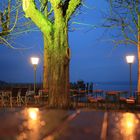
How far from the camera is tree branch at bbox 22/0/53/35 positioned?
13102 mm

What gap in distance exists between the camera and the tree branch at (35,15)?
13102mm

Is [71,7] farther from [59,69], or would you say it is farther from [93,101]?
[93,101]

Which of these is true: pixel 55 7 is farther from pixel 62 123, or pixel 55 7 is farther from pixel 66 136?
pixel 66 136

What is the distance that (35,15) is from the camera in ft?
43.5

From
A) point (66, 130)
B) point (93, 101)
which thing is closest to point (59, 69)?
point (93, 101)

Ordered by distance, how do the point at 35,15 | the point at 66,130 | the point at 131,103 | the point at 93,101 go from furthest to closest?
the point at 93,101, the point at 131,103, the point at 35,15, the point at 66,130

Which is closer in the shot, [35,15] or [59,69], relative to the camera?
[35,15]

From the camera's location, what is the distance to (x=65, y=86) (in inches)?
543

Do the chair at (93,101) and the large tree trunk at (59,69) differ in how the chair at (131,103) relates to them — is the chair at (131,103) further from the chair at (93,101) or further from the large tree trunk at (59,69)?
the large tree trunk at (59,69)

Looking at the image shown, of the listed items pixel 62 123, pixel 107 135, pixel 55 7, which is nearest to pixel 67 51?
pixel 55 7

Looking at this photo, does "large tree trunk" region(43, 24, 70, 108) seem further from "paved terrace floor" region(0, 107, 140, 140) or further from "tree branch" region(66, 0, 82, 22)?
"paved terrace floor" region(0, 107, 140, 140)

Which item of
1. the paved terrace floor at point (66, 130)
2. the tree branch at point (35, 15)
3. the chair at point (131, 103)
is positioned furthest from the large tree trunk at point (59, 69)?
the paved terrace floor at point (66, 130)

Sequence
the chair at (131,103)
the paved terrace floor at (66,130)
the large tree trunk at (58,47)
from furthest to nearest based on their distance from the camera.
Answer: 1. the chair at (131,103)
2. the large tree trunk at (58,47)
3. the paved terrace floor at (66,130)

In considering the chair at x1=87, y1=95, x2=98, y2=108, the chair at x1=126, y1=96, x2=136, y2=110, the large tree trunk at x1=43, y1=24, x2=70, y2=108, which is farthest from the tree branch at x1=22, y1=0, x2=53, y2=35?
the chair at x1=87, y1=95, x2=98, y2=108
